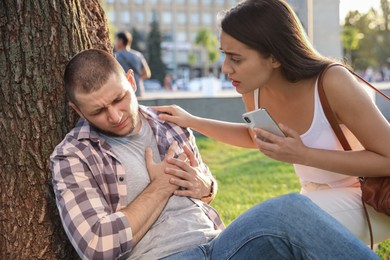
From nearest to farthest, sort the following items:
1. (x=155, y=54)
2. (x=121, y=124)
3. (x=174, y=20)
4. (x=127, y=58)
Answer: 1. (x=121, y=124)
2. (x=127, y=58)
3. (x=155, y=54)
4. (x=174, y=20)

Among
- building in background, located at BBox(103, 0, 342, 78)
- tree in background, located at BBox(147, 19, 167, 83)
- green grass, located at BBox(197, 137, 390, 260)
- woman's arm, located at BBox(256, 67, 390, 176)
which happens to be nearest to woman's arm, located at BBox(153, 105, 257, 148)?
woman's arm, located at BBox(256, 67, 390, 176)

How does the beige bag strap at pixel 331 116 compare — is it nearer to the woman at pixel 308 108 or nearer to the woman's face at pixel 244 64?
the woman at pixel 308 108

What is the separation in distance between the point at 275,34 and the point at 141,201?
93cm

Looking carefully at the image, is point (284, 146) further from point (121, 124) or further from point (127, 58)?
point (127, 58)

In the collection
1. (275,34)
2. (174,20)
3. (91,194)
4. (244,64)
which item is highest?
(275,34)

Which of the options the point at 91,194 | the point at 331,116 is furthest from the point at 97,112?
the point at 331,116

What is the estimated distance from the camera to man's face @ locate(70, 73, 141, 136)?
2240mm

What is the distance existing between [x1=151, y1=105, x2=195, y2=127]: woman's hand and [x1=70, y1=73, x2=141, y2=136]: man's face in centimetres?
32

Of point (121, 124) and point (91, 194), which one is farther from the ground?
point (121, 124)

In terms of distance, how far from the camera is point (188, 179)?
238 cm

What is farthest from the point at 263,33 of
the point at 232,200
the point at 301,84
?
the point at 232,200

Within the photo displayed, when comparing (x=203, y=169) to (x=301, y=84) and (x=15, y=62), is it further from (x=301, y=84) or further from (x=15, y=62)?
(x=15, y=62)

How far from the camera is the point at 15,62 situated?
2.44 meters

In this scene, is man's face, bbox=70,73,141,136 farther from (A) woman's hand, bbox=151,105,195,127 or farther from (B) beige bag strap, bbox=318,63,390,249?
(B) beige bag strap, bbox=318,63,390,249
